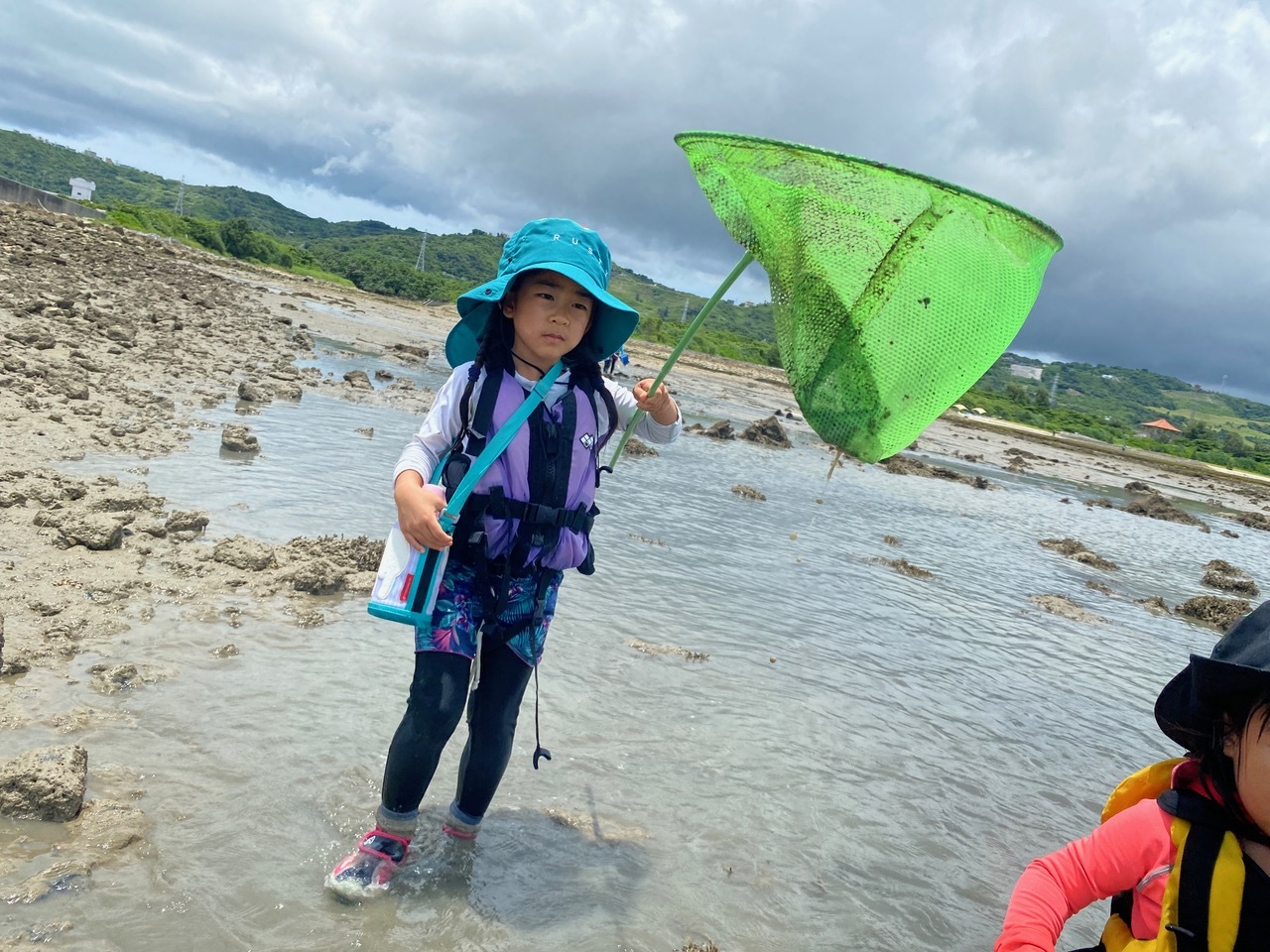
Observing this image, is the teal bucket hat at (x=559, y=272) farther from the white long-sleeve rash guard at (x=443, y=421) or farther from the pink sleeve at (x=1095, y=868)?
the pink sleeve at (x=1095, y=868)

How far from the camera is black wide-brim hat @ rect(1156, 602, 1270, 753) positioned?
1.77 metres

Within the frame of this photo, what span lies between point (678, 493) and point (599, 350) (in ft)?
26.6

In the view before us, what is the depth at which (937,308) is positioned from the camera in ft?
8.19

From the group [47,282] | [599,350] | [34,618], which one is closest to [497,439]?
[599,350]

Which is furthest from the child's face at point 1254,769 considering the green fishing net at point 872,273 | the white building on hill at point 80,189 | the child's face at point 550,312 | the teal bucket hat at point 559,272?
the white building on hill at point 80,189

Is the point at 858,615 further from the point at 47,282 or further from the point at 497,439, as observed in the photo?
the point at 47,282

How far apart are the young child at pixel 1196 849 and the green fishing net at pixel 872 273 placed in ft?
3.34

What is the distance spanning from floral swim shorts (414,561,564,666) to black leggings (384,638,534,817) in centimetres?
4

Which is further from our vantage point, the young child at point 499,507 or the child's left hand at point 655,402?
the child's left hand at point 655,402

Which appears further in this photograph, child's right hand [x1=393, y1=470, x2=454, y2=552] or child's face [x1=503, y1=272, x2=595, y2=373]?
child's face [x1=503, y1=272, x2=595, y2=373]

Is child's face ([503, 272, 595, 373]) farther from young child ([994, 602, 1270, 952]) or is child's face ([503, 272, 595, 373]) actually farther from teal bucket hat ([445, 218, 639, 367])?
young child ([994, 602, 1270, 952])

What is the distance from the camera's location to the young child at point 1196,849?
1.79 meters

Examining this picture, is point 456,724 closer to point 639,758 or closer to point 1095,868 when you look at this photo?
point 639,758

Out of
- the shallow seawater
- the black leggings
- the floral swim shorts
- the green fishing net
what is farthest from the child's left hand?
the shallow seawater
